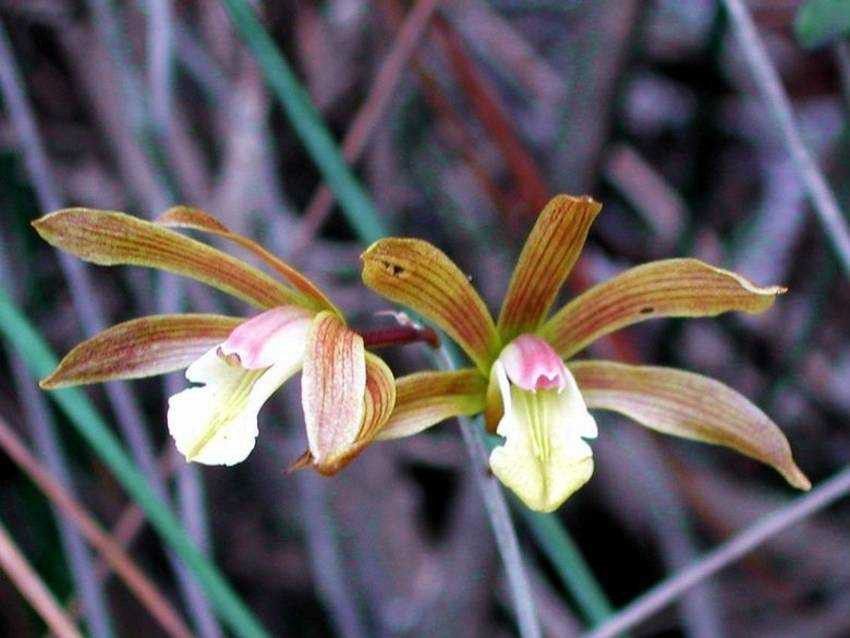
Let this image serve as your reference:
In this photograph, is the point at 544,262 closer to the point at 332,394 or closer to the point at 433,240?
the point at 332,394

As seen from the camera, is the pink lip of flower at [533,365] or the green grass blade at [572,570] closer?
the pink lip of flower at [533,365]

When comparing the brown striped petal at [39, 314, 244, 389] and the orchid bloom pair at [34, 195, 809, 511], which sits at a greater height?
the brown striped petal at [39, 314, 244, 389]

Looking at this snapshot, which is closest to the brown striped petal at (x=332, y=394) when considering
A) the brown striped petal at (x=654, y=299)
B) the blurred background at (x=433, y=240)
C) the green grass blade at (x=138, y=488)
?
the brown striped petal at (x=654, y=299)

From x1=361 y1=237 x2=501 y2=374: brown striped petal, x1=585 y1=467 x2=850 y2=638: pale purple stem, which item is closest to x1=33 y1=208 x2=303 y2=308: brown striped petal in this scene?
x1=361 y1=237 x2=501 y2=374: brown striped petal

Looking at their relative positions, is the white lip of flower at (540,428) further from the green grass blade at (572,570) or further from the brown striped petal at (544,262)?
the green grass blade at (572,570)

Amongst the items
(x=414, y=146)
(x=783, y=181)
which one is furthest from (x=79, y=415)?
(x=783, y=181)

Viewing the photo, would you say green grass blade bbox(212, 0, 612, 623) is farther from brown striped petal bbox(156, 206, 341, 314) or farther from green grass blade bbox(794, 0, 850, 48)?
green grass blade bbox(794, 0, 850, 48)
